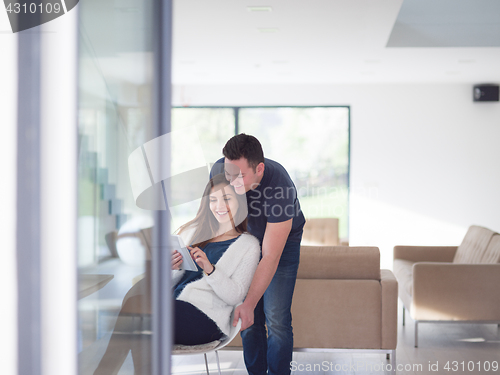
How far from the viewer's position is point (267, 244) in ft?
6.43

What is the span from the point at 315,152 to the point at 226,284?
17.6 ft

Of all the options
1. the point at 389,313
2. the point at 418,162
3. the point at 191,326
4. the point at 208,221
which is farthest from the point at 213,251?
the point at 418,162

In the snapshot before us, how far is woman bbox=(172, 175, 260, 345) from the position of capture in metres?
1.76

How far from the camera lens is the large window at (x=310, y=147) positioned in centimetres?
695

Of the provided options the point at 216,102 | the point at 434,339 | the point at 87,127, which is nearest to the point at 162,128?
the point at 87,127

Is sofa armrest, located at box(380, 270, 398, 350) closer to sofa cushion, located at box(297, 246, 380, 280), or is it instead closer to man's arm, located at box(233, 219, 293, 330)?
sofa cushion, located at box(297, 246, 380, 280)

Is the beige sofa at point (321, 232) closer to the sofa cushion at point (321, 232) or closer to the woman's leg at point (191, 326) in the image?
the sofa cushion at point (321, 232)

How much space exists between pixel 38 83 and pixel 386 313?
2.46 metres
